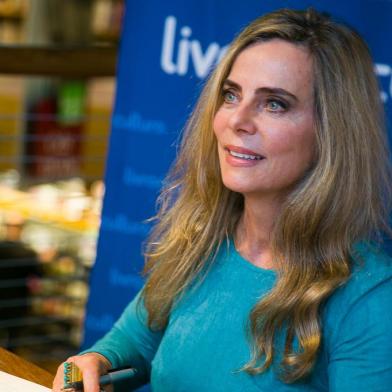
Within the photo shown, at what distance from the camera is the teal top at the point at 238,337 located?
1.42 metres

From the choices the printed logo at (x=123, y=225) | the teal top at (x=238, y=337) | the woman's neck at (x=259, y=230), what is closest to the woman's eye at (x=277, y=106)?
the woman's neck at (x=259, y=230)

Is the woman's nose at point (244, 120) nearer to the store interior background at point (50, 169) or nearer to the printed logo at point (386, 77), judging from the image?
the printed logo at point (386, 77)

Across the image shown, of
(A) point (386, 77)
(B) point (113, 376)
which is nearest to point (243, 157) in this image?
(B) point (113, 376)

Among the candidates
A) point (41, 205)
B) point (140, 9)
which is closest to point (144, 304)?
point (140, 9)

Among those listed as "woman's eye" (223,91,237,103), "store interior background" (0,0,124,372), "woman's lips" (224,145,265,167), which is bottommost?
"store interior background" (0,0,124,372)

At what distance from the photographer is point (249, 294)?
5.20 feet

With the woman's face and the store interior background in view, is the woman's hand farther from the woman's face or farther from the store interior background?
the store interior background

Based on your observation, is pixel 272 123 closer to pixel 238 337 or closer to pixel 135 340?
pixel 238 337

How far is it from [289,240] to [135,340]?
16.0 inches

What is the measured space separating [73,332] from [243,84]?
10.3ft

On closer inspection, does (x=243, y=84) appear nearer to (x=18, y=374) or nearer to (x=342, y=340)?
(x=342, y=340)

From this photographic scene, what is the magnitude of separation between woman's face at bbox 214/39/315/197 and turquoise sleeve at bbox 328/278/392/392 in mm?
265

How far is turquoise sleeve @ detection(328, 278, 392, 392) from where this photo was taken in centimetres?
140

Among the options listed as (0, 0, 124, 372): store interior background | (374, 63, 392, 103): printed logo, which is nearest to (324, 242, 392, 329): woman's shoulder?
(374, 63, 392, 103): printed logo
